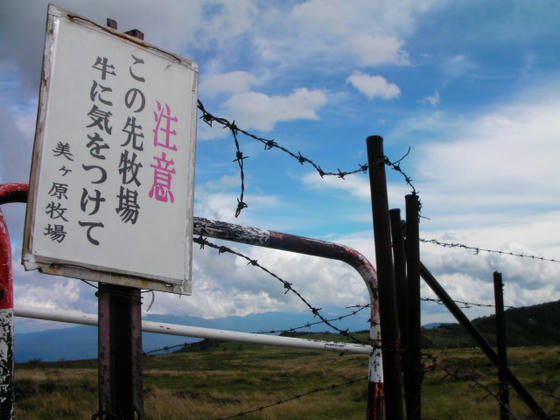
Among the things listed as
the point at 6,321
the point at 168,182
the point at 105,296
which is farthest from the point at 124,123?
the point at 6,321

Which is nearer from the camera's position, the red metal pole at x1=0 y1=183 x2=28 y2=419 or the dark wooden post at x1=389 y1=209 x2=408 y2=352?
the red metal pole at x1=0 y1=183 x2=28 y2=419

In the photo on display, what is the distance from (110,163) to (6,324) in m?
0.91

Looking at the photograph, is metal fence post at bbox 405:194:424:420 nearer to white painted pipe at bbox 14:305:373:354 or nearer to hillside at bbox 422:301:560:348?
white painted pipe at bbox 14:305:373:354

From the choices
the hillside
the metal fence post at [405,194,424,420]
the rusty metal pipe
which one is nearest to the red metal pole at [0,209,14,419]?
the rusty metal pipe

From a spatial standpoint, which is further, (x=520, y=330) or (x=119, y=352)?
(x=520, y=330)

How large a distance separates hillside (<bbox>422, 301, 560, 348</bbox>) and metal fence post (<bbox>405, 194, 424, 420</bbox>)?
130 ft

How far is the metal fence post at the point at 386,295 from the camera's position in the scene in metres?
3.00

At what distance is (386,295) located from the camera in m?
3.05

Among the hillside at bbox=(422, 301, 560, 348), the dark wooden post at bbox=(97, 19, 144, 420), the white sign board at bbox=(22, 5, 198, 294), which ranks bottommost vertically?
the hillside at bbox=(422, 301, 560, 348)

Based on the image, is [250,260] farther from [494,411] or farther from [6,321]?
[494,411]

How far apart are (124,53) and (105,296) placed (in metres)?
1.34

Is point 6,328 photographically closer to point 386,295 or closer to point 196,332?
point 196,332

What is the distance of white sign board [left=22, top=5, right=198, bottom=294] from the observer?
2377 millimetres

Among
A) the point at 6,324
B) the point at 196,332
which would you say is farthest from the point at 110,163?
the point at 196,332
